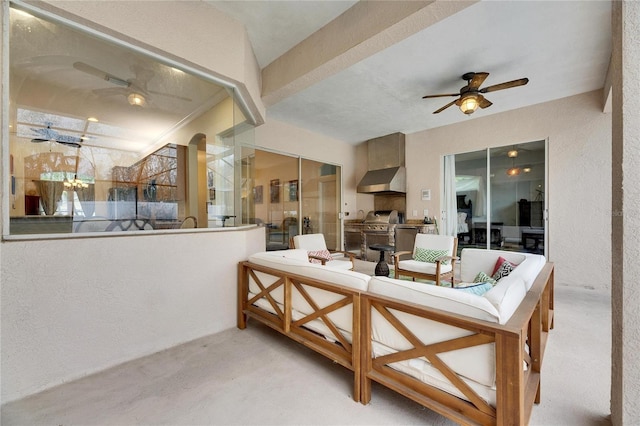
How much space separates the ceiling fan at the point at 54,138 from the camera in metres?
2.04

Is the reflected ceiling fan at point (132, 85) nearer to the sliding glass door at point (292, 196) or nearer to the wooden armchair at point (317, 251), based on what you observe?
the sliding glass door at point (292, 196)

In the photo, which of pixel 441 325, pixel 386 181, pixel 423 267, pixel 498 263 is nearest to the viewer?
pixel 441 325

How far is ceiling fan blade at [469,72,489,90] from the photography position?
300cm

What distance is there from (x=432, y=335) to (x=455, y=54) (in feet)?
9.71

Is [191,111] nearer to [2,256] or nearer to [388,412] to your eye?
[2,256]

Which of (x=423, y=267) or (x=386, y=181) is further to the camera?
(x=386, y=181)

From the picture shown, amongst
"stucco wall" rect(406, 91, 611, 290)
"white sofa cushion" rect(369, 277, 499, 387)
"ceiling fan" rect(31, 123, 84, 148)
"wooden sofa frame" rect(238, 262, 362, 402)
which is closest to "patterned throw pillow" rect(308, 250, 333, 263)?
"wooden sofa frame" rect(238, 262, 362, 402)

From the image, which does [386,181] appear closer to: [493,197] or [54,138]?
[493,197]

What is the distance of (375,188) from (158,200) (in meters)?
4.17

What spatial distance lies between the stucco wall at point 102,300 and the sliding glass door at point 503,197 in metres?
4.63

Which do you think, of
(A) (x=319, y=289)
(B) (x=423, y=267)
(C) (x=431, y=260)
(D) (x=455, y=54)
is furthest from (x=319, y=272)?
(D) (x=455, y=54)

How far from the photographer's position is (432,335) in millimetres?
1297

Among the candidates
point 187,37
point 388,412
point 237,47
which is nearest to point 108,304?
point 388,412

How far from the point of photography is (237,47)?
249 cm
